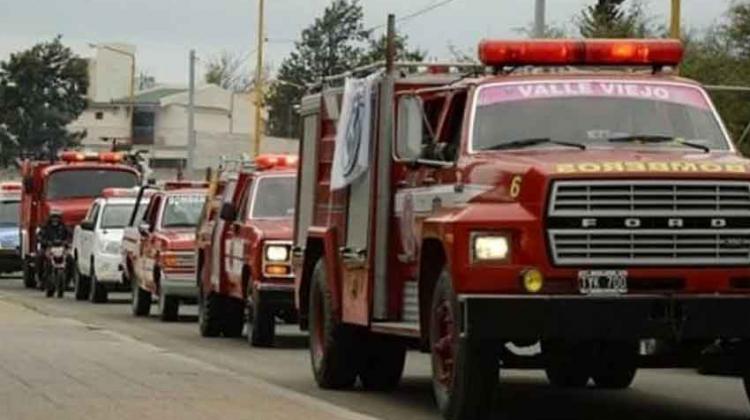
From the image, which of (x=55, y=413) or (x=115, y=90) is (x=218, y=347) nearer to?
(x=55, y=413)

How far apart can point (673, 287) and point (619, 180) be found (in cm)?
77

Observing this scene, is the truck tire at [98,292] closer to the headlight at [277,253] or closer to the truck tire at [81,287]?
the truck tire at [81,287]

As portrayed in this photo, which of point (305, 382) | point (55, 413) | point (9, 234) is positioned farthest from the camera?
point (9, 234)

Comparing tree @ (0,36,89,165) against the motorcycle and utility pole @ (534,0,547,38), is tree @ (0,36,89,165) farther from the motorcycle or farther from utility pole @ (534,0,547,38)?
utility pole @ (534,0,547,38)

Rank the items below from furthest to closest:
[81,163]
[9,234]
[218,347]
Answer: [9,234] < [81,163] < [218,347]

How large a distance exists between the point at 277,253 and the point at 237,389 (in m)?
5.58

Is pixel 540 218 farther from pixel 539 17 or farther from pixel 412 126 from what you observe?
pixel 539 17

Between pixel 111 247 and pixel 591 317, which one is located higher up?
pixel 591 317

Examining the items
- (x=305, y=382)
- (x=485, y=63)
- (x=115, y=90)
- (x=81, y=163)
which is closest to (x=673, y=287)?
(x=485, y=63)

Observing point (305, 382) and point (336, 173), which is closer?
point (336, 173)

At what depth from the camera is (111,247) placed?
3347 centimetres

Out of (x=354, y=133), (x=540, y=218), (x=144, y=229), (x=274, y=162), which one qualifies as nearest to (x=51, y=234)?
(x=144, y=229)

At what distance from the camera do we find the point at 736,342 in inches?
476

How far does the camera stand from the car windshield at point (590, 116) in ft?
41.8
